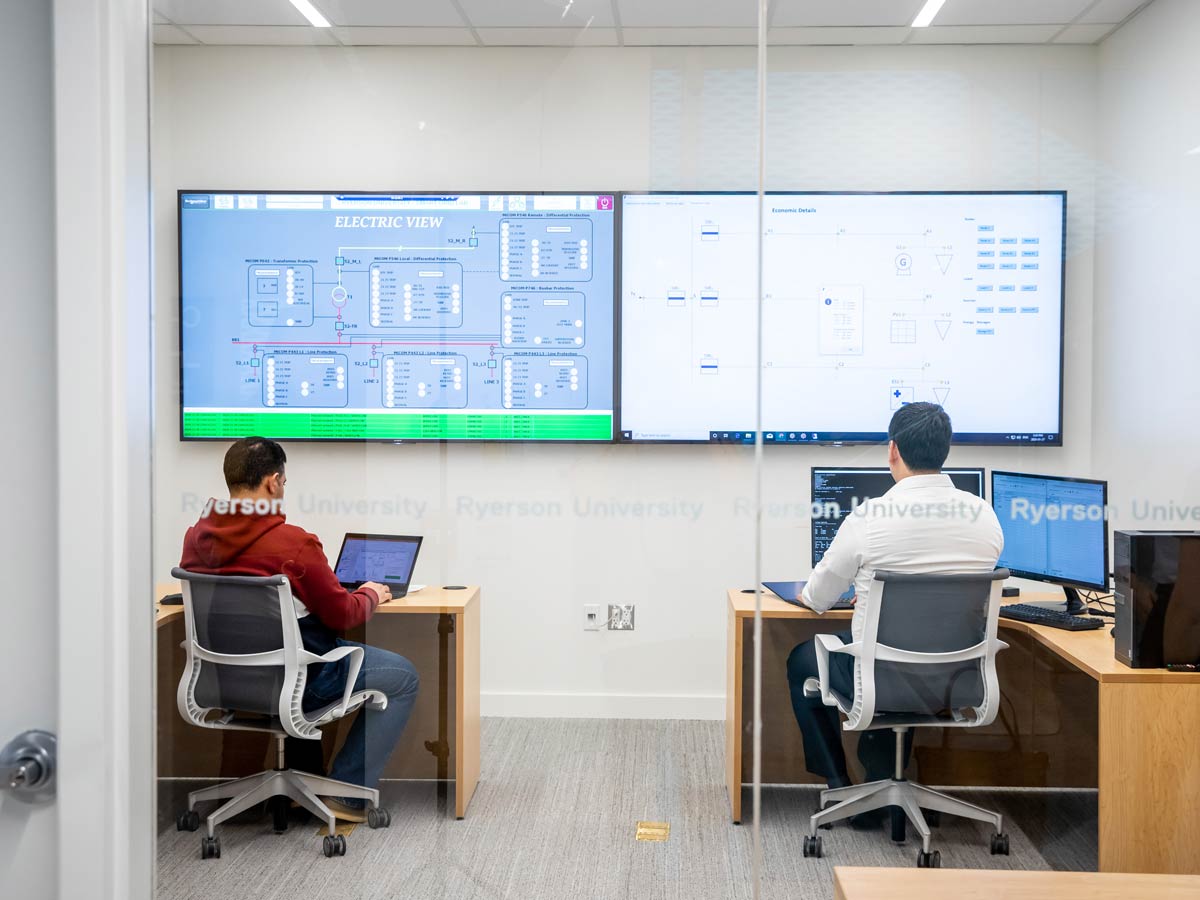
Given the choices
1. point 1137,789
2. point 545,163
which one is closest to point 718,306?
point 545,163

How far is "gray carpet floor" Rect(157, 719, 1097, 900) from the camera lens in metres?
1.56

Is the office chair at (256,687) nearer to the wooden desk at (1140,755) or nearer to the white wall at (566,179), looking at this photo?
the white wall at (566,179)

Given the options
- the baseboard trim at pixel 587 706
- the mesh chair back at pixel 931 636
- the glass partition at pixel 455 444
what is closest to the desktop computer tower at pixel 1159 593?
the mesh chair back at pixel 931 636

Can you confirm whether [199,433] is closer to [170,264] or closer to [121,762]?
A: [170,264]

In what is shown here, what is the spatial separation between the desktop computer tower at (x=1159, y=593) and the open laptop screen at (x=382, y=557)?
1383mm

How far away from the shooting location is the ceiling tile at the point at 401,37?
161 cm

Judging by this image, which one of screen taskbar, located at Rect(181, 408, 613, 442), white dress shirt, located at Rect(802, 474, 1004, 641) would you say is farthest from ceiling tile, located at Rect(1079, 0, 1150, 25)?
screen taskbar, located at Rect(181, 408, 613, 442)

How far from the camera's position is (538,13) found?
1.59 m

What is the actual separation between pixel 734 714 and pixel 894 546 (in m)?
0.48

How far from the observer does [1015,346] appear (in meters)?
1.53

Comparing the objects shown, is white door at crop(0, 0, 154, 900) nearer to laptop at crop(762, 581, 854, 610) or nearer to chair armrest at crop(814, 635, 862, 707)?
laptop at crop(762, 581, 854, 610)

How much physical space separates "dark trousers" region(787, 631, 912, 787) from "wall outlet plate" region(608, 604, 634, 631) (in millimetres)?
336

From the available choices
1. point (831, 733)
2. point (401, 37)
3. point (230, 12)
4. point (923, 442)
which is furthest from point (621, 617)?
point (230, 12)

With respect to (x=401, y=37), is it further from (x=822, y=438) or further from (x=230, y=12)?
(x=822, y=438)
